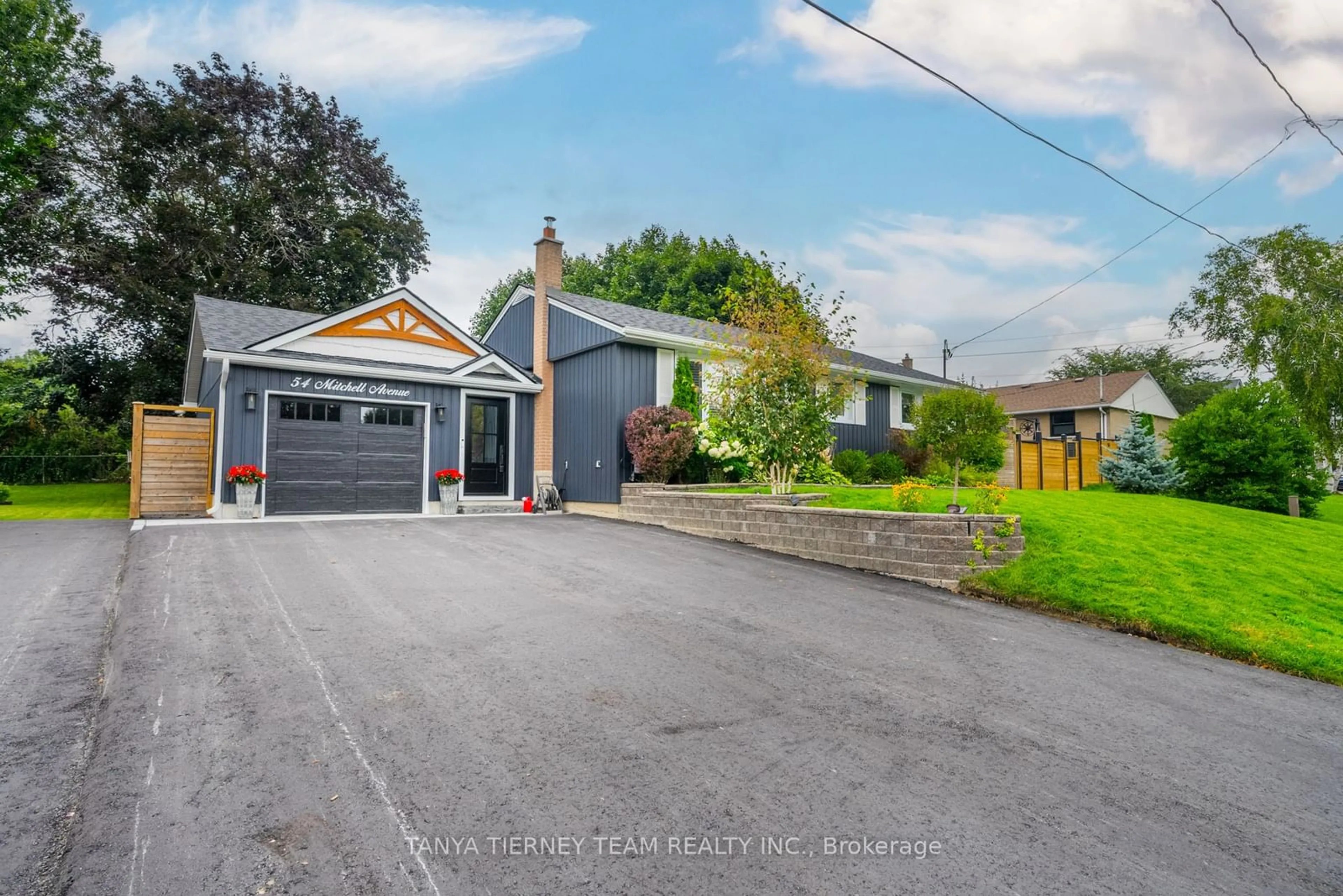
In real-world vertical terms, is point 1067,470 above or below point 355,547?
above

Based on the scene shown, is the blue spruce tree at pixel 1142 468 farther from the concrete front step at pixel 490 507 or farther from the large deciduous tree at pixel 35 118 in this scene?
the large deciduous tree at pixel 35 118

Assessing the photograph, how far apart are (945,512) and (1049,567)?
1.35 meters

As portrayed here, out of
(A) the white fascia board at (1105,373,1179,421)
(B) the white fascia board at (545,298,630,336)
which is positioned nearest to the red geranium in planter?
(B) the white fascia board at (545,298,630,336)

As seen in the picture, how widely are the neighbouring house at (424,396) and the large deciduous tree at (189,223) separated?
7.92 meters

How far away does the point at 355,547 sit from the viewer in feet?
27.9

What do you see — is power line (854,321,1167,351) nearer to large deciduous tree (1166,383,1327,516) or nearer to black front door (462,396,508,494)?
large deciduous tree (1166,383,1327,516)

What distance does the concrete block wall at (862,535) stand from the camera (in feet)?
23.4

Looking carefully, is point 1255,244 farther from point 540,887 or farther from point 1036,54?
point 540,887

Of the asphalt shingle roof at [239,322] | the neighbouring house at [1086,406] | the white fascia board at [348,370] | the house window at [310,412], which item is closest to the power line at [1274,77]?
the neighbouring house at [1086,406]

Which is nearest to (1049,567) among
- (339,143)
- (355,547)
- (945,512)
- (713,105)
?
(945,512)

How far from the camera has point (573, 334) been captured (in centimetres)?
1555

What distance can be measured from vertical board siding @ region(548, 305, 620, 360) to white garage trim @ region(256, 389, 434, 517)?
11.3 ft

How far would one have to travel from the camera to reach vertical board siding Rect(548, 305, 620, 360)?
47.4 feet

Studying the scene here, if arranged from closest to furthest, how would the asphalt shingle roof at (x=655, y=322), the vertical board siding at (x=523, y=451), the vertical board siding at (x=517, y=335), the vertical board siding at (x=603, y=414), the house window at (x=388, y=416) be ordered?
the house window at (x=388, y=416)
the vertical board siding at (x=603, y=414)
the asphalt shingle roof at (x=655, y=322)
the vertical board siding at (x=523, y=451)
the vertical board siding at (x=517, y=335)
